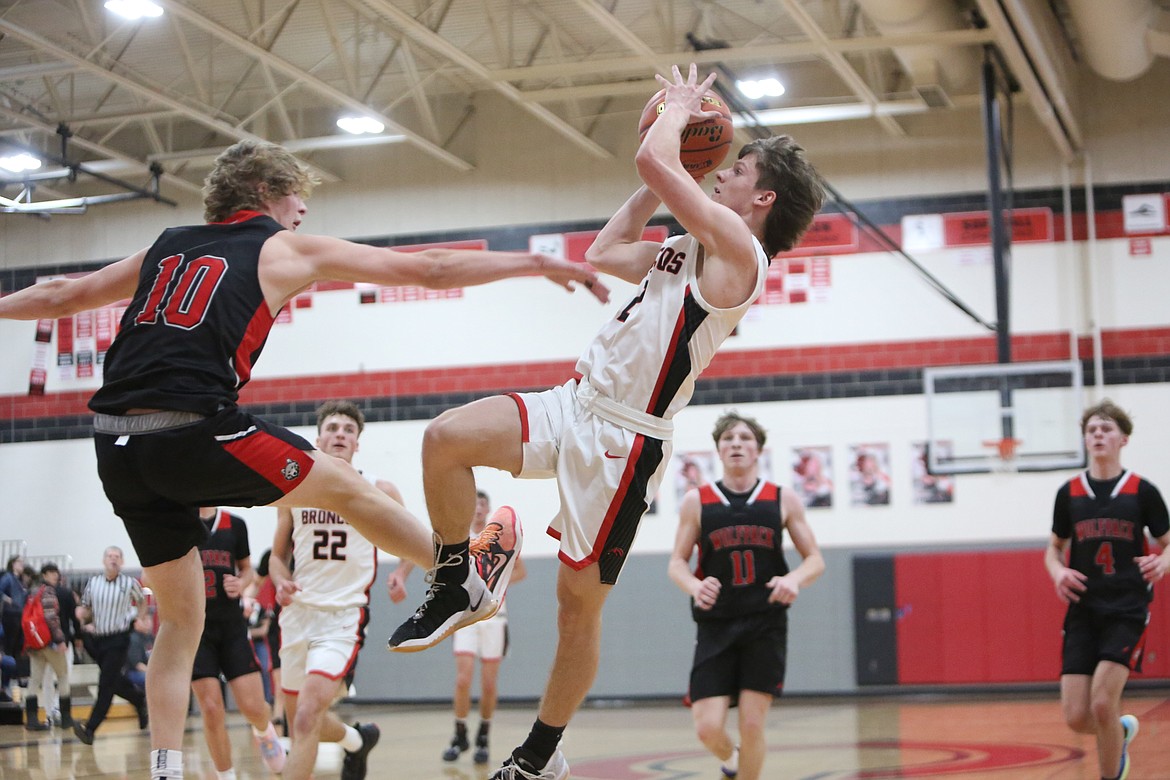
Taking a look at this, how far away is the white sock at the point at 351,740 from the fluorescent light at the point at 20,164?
10.9 metres

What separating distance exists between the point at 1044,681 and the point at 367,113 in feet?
31.8

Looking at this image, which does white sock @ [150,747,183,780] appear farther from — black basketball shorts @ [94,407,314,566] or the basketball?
the basketball

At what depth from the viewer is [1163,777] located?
753 cm

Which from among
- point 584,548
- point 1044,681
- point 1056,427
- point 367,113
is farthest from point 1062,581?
point 367,113

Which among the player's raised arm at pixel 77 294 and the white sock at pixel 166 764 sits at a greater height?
the player's raised arm at pixel 77 294

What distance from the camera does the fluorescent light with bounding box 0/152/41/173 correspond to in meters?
16.0

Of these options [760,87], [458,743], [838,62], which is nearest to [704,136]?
[458,743]

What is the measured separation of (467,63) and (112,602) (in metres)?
6.56

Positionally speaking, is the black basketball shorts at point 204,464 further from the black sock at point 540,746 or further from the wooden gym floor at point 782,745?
the wooden gym floor at point 782,745

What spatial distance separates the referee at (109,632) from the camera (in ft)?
40.2

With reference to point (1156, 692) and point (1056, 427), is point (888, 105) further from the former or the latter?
point (1156, 692)

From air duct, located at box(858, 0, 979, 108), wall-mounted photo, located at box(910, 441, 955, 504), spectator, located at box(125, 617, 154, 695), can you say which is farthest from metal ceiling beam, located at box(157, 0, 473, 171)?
wall-mounted photo, located at box(910, 441, 955, 504)

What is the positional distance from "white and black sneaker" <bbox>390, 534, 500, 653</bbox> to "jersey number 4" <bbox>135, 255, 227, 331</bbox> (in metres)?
1.05

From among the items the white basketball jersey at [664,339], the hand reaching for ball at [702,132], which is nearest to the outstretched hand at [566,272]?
the white basketball jersey at [664,339]
